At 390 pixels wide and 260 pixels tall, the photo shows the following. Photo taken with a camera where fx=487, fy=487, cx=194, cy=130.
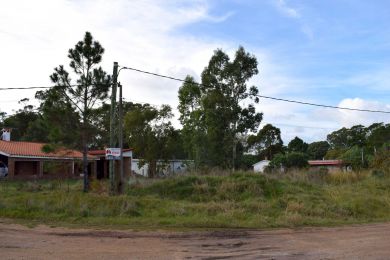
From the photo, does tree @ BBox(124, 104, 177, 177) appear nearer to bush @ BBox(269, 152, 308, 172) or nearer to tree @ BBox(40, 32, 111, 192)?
bush @ BBox(269, 152, 308, 172)

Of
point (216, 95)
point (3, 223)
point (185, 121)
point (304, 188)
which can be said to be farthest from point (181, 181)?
point (185, 121)

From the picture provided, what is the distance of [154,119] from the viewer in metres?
50.2

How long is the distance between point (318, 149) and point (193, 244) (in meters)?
108

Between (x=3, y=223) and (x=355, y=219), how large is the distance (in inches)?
522

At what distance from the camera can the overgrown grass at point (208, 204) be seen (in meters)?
17.3

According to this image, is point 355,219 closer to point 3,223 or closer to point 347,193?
point 347,193

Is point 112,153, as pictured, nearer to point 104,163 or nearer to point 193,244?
point 193,244

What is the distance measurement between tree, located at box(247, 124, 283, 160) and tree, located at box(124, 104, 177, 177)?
35.3 metres

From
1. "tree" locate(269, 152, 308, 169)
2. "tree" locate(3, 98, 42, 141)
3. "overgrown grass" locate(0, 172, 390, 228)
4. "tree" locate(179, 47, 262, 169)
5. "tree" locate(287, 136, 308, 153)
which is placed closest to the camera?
"overgrown grass" locate(0, 172, 390, 228)

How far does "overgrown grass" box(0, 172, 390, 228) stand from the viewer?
1730 centimetres

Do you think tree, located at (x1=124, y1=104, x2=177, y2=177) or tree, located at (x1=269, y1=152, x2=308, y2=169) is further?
tree, located at (x1=269, y1=152, x2=308, y2=169)

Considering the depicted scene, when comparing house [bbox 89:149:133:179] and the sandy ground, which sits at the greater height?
house [bbox 89:149:133:179]

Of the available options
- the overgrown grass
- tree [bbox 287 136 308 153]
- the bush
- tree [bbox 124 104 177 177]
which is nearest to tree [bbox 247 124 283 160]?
tree [bbox 287 136 308 153]

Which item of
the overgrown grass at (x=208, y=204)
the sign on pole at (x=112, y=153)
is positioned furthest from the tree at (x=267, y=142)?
the sign on pole at (x=112, y=153)
